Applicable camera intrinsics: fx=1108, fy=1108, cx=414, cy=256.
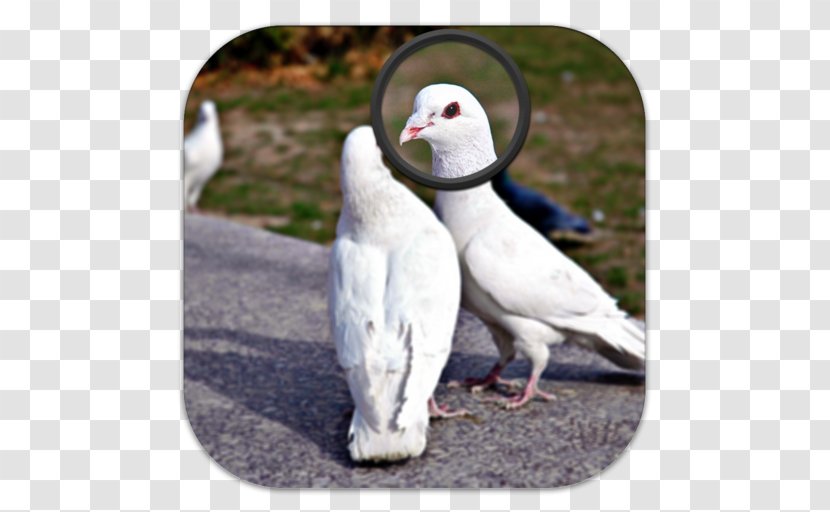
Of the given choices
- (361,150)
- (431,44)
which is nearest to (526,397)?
(361,150)

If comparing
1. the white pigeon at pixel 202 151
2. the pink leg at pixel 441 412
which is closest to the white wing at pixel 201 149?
the white pigeon at pixel 202 151

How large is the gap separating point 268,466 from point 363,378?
497 millimetres

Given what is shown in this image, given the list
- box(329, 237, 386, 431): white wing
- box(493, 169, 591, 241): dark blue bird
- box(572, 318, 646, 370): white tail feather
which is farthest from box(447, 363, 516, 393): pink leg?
box(493, 169, 591, 241): dark blue bird

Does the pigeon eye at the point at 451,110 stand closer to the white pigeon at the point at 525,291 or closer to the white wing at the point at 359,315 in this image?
the white wing at the point at 359,315

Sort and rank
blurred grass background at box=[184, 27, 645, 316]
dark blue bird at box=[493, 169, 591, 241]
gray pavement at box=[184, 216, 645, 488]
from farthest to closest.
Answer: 1. dark blue bird at box=[493, 169, 591, 241]
2. blurred grass background at box=[184, 27, 645, 316]
3. gray pavement at box=[184, 216, 645, 488]

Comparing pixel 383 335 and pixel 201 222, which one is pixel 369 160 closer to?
pixel 383 335

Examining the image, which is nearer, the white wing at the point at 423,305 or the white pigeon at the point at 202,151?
the white wing at the point at 423,305

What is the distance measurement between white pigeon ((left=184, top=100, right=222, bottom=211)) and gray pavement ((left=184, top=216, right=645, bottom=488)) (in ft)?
3.75

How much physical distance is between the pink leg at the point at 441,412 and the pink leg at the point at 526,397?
143mm

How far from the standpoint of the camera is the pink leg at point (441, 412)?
360 centimetres

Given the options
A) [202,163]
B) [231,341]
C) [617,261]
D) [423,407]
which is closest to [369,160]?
[423,407]

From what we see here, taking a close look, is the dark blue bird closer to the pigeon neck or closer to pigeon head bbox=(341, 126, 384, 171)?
pigeon head bbox=(341, 126, 384, 171)

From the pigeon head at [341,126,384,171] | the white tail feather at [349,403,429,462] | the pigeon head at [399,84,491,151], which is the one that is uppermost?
the pigeon head at [399,84,491,151]

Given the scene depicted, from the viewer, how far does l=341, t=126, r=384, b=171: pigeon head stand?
10.5 ft
